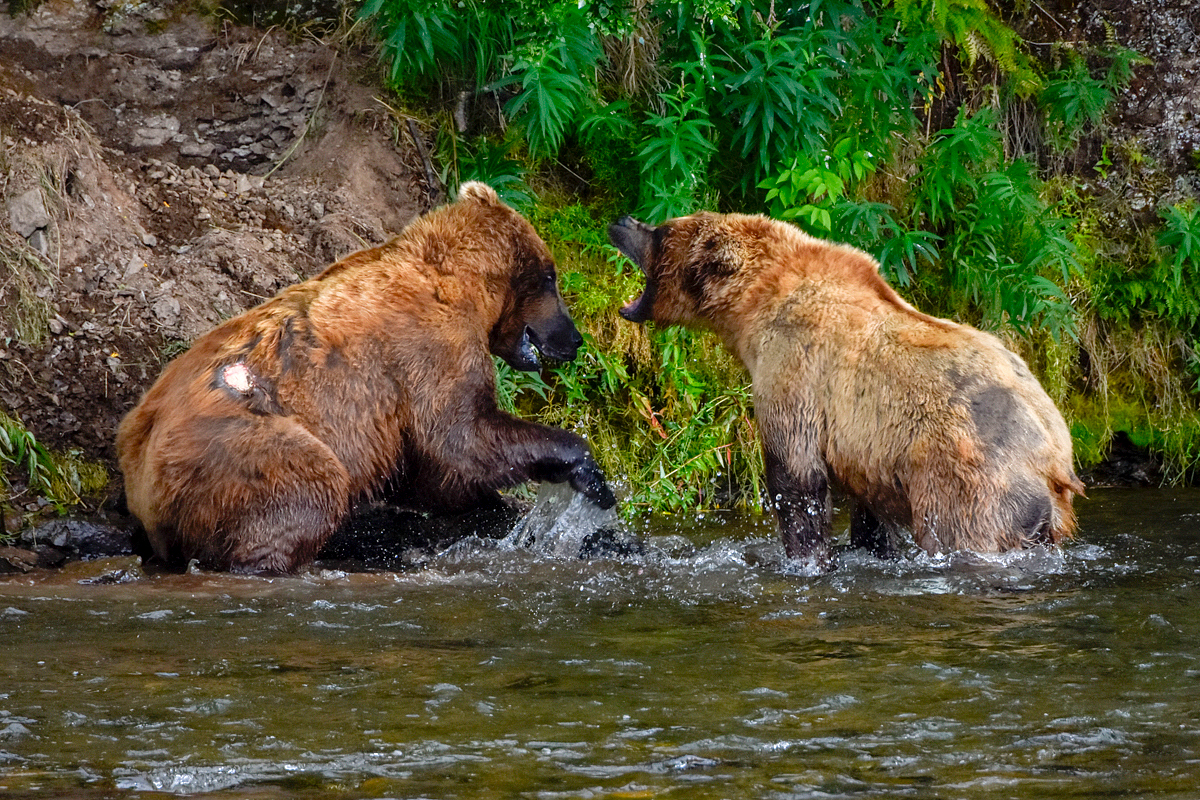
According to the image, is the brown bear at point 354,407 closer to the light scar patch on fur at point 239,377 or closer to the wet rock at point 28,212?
the light scar patch on fur at point 239,377

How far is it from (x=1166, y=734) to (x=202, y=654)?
295 cm

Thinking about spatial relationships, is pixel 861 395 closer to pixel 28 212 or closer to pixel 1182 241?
pixel 1182 241

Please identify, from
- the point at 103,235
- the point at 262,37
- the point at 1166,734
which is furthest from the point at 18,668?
the point at 262,37

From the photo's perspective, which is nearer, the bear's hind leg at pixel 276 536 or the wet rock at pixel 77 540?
the bear's hind leg at pixel 276 536

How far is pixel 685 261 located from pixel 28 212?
3770mm

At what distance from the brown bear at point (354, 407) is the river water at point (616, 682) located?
13.3 inches

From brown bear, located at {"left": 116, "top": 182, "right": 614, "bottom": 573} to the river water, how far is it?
34 cm

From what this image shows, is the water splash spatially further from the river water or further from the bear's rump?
the bear's rump

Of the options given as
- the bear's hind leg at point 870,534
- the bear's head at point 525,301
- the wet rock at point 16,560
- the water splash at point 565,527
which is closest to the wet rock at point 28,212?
the wet rock at point 16,560

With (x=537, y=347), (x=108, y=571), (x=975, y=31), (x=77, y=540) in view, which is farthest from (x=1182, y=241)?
(x=77, y=540)

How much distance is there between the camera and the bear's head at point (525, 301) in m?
6.86

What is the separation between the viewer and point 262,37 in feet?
28.8

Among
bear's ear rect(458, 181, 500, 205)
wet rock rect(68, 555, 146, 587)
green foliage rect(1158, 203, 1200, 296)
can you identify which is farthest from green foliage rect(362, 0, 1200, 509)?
wet rock rect(68, 555, 146, 587)

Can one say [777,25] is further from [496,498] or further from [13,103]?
[13,103]
